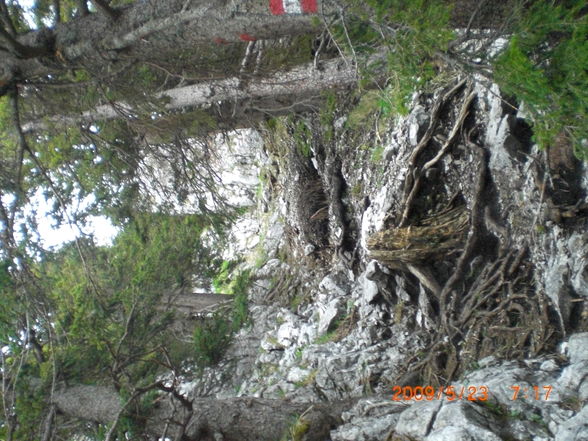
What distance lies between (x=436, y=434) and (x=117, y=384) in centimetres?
337

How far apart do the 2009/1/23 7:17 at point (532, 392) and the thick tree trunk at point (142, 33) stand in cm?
317

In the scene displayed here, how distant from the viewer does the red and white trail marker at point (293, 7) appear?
388 cm

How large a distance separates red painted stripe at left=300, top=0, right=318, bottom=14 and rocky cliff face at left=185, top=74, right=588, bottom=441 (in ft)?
4.13

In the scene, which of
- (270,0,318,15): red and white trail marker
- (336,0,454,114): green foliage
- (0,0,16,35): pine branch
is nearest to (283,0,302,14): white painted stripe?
(270,0,318,15): red and white trail marker

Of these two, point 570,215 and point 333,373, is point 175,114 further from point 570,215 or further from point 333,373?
point 570,215

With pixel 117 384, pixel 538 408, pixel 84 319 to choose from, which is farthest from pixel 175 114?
pixel 538 408

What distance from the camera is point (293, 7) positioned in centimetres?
395

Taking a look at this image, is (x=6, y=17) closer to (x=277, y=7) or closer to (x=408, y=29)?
(x=277, y=7)

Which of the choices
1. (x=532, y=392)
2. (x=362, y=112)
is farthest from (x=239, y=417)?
(x=362, y=112)

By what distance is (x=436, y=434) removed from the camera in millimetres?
3781

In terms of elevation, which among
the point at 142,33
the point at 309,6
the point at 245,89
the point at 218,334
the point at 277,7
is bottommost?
the point at 218,334

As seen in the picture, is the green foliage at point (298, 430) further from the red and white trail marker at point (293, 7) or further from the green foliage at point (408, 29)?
the red and white trail marker at point (293, 7)

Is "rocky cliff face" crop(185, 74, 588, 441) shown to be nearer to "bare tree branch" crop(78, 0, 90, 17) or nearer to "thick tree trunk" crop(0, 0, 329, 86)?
"thick tree trunk" crop(0, 0, 329, 86)

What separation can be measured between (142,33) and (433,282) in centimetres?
406
